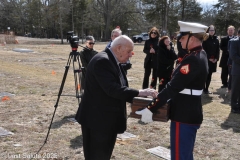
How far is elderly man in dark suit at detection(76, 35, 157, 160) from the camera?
268cm

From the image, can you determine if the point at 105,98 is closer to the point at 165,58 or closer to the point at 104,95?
the point at 104,95

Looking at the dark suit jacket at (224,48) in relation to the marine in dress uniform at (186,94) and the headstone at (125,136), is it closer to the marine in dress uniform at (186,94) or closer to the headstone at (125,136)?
the headstone at (125,136)

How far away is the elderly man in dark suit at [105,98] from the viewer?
2.68 metres

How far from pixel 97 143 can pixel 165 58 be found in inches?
177

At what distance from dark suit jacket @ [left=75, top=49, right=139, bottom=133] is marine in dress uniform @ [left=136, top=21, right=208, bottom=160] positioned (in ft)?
0.83

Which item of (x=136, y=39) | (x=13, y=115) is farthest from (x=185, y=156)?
(x=136, y=39)

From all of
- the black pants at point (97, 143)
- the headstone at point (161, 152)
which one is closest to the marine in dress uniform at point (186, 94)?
the black pants at point (97, 143)

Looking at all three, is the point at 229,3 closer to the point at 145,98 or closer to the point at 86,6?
the point at 86,6

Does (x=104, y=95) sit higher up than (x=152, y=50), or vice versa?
(x=152, y=50)

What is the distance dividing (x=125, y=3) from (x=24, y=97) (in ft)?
154

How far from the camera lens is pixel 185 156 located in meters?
2.90

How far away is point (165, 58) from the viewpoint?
7012 mm

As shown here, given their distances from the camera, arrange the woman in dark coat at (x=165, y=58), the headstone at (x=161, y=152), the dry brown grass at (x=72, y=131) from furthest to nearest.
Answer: the woman in dark coat at (x=165, y=58)
the dry brown grass at (x=72, y=131)
the headstone at (x=161, y=152)

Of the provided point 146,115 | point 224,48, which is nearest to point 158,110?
point 146,115
